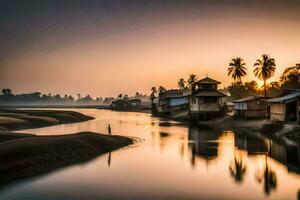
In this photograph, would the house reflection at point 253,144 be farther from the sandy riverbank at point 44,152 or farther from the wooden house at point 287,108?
the sandy riverbank at point 44,152

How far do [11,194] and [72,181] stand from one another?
4.35 meters

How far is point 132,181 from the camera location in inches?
916

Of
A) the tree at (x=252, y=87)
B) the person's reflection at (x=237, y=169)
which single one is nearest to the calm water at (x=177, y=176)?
the person's reflection at (x=237, y=169)

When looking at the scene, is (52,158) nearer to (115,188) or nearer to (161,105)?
(115,188)

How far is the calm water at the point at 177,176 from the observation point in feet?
65.3

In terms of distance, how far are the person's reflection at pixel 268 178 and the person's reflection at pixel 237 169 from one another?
121 centimetres

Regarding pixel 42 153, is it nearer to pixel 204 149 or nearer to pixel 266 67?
pixel 204 149

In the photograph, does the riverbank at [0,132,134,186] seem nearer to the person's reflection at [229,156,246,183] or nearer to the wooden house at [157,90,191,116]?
the person's reflection at [229,156,246,183]

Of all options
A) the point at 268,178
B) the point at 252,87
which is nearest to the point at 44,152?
the point at 268,178

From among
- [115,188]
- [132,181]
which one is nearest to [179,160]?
[132,181]

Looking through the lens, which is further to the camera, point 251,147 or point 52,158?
point 251,147

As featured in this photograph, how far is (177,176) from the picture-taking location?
24703 millimetres

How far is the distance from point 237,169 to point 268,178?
11.6ft

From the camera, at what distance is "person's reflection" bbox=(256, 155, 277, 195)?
68.0 feet
